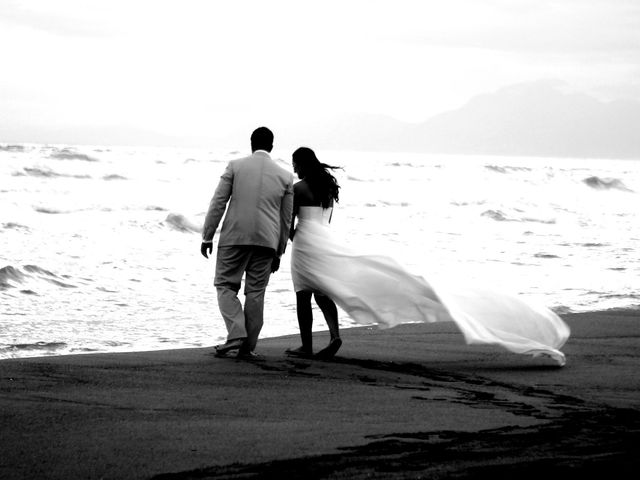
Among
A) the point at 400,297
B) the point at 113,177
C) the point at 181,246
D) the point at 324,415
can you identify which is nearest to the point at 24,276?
the point at 400,297

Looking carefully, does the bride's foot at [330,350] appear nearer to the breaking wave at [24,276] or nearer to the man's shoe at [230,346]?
the man's shoe at [230,346]

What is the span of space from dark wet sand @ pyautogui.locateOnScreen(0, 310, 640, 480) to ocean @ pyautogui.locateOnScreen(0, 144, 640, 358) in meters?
1.14

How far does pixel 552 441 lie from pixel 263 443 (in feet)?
4.43

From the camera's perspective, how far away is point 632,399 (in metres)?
6.32

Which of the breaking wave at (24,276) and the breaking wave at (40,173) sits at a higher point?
the breaking wave at (24,276)

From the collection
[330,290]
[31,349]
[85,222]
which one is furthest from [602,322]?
[85,222]

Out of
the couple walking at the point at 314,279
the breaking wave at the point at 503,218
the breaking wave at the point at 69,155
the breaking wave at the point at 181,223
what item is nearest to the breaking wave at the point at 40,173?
the breaking wave at the point at 69,155

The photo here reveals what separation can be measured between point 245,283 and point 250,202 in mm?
636

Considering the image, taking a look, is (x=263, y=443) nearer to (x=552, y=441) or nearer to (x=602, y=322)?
(x=552, y=441)

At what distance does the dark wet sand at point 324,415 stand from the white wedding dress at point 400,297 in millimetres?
254

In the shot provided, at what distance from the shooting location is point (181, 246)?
61.8ft

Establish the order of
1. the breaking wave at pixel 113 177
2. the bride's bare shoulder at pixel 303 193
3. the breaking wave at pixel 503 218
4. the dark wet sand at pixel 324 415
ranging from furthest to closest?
the breaking wave at pixel 113 177
the breaking wave at pixel 503 218
the bride's bare shoulder at pixel 303 193
the dark wet sand at pixel 324 415

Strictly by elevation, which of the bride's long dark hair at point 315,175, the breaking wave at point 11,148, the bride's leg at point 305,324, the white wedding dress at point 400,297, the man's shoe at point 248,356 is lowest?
the breaking wave at point 11,148

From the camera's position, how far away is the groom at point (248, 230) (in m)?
7.93
